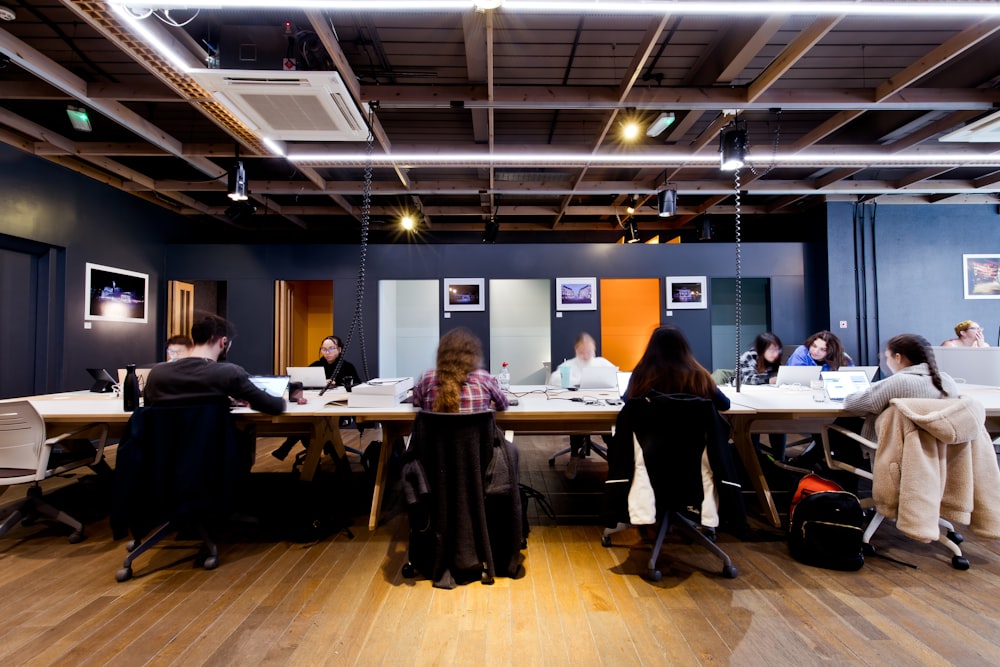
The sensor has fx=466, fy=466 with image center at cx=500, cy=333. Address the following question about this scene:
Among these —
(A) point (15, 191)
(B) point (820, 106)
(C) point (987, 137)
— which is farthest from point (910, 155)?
(A) point (15, 191)

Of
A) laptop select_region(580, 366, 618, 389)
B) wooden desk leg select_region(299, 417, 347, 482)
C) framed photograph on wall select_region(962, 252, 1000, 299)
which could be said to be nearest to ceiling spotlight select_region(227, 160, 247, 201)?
wooden desk leg select_region(299, 417, 347, 482)

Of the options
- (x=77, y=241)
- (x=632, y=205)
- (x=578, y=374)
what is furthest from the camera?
(x=632, y=205)

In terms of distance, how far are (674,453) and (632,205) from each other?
5.62 meters

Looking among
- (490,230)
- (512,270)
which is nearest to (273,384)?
(512,270)

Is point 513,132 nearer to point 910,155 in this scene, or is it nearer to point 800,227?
point 910,155

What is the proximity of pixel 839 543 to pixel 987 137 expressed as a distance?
14.3 feet

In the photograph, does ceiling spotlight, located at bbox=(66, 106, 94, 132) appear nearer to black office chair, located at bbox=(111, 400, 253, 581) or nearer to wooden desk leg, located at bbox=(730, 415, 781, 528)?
black office chair, located at bbox=(111, 400, 253, 581)

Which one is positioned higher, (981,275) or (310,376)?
(981,275)

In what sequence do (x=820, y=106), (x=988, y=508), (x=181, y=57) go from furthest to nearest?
(x=820, y=106), (x=181, y=57), (x=988, y=508)

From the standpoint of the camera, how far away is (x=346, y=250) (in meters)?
7.28

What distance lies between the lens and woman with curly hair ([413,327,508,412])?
2.41 metres

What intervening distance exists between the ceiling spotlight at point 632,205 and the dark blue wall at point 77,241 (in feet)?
23.7

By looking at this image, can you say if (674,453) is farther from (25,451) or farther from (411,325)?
(411,325)

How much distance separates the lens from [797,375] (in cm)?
390
